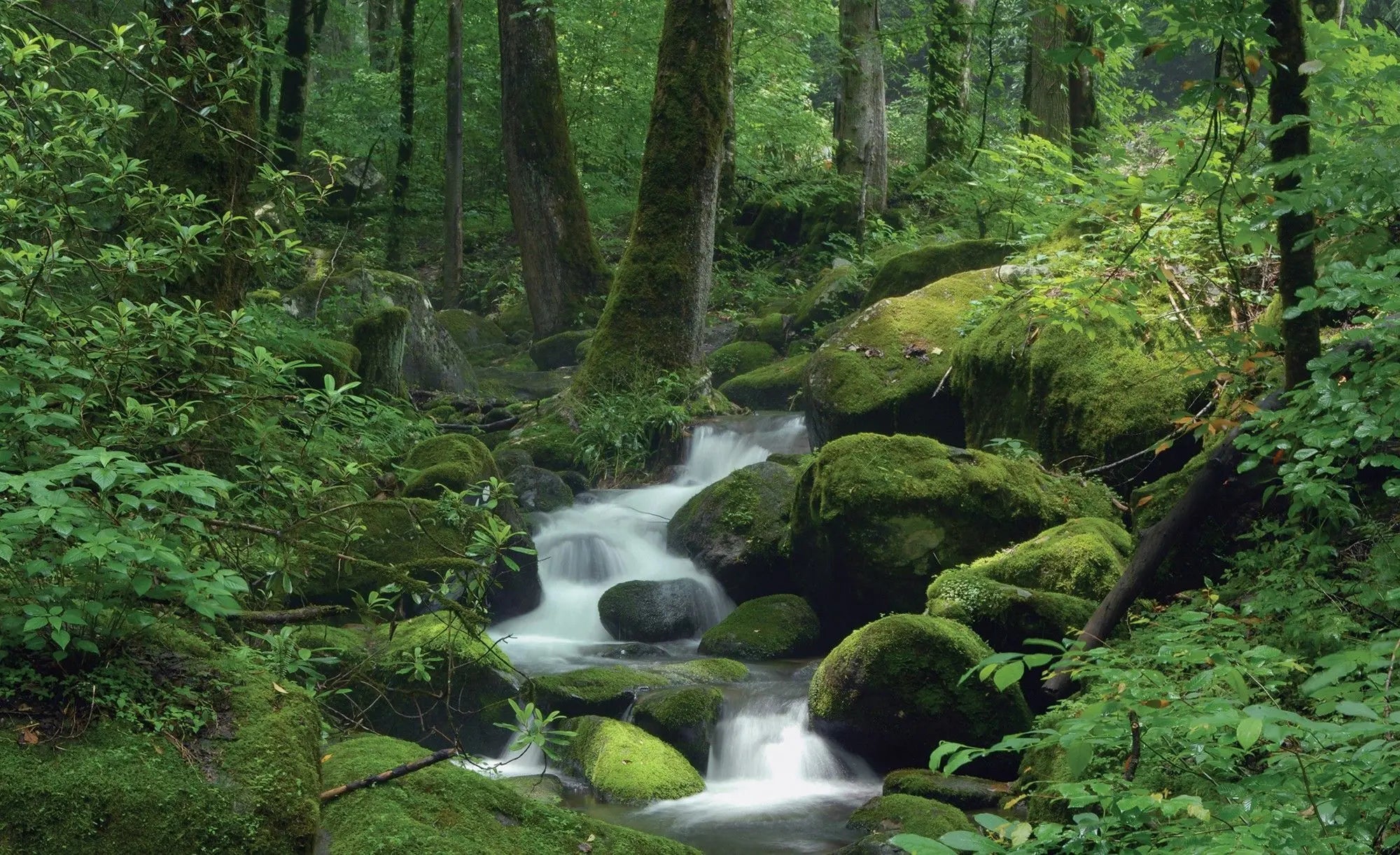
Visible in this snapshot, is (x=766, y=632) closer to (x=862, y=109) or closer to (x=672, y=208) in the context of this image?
(x=672, y=208)

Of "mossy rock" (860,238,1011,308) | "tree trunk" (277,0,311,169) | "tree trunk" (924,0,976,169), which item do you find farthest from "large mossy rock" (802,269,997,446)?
"tree trunk" (277,0,311,169)

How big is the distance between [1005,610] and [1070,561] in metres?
0.60

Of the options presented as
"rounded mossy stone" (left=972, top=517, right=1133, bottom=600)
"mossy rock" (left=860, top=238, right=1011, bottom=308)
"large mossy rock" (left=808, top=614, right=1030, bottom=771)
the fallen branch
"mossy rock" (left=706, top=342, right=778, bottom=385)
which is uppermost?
"mossy rock" (left=860, top=238, right=1011, bottom=308)

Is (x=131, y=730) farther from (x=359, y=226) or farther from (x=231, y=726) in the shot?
(x=359, y=226)

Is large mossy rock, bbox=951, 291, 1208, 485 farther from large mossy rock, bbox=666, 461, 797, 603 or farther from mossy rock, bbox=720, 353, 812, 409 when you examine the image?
mossy rock, bbox=720, 353, 812, 409

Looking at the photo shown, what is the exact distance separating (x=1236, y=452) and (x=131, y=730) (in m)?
4.91

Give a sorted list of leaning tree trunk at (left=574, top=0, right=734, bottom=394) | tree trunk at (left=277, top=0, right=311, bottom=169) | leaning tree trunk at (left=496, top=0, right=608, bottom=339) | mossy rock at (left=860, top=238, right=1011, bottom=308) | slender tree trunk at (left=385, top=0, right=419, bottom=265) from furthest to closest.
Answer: slender tree trunk at (left=385, top=0, right=419, bottom=265) < tree trunk at (left=277, top=0, right=311, bottom=169) < leaning tree trunk at (left=496, top=0, right=608, bottom=339) < leaning tree trunk at (left=574, top=0, right=734, bottom=394) < mossy rock at (left=860, top=238, right=1011, bottom=308)

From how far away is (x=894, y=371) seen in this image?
10227 millimetres

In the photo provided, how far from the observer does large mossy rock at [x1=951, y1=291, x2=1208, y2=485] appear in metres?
7.38

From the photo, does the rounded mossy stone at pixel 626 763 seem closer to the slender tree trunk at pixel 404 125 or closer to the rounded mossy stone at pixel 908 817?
the rounded mossy stone at pixel 908 817

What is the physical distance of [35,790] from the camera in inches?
91.0

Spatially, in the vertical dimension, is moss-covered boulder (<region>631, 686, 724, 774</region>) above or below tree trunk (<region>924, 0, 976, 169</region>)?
below

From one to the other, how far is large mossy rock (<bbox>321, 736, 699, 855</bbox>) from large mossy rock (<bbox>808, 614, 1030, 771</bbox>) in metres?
3.06

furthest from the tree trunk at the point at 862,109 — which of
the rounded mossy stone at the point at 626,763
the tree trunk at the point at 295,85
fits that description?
the rounded mossy stone at the point at 626,763
